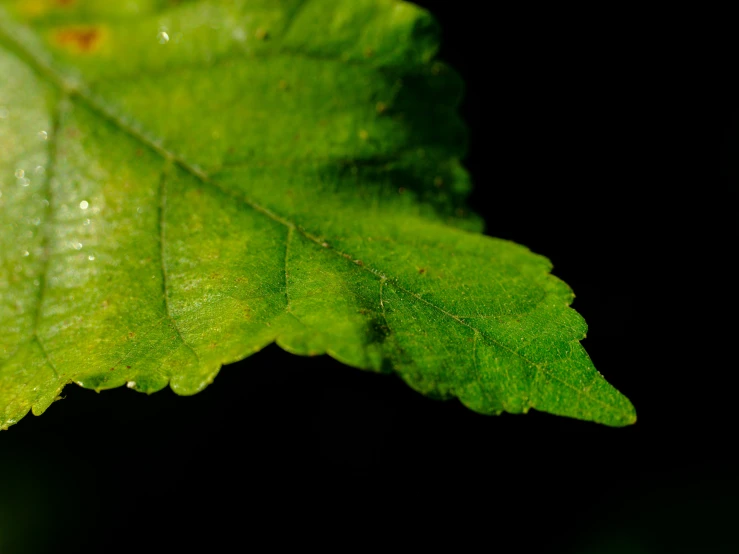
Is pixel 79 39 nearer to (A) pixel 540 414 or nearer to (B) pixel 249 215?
(B) pixel 249 215

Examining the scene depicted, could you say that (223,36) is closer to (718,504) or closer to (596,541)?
(596,541)

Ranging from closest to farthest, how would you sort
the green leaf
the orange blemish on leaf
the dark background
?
the green leaf, the orange blemish on leaf, the dark background

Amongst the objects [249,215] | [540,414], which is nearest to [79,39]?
[249,215]

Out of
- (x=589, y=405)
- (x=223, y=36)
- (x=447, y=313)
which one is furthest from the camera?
(x=223, y=36)

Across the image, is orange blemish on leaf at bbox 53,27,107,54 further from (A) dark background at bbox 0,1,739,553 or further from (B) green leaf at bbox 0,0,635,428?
(A) dark background at bbox 0,1,739,553

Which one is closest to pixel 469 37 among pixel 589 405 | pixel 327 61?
pixel 327 61

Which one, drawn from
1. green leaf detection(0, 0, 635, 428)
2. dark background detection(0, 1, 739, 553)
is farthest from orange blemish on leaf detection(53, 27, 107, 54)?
dark background detection(0, 1, 739, 553)
